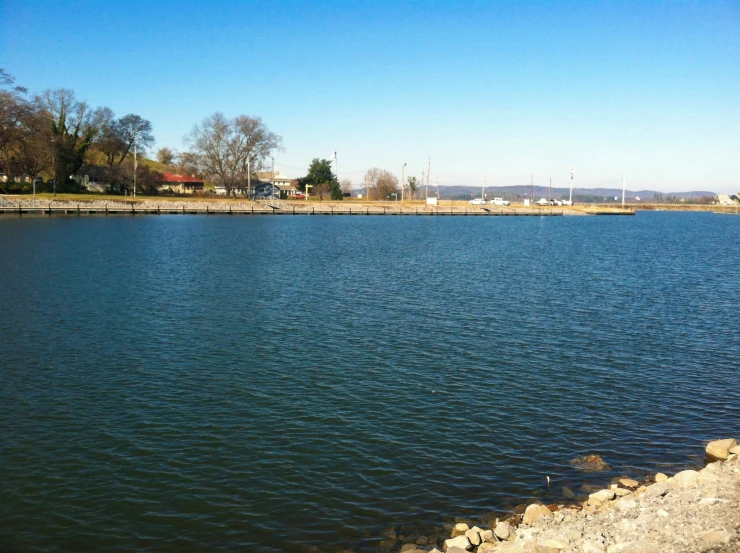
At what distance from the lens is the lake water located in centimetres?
1109

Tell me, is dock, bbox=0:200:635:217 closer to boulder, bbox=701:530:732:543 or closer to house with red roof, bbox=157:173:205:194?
house with red roof, bbox=157:173:205:194

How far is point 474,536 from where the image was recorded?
9570mm

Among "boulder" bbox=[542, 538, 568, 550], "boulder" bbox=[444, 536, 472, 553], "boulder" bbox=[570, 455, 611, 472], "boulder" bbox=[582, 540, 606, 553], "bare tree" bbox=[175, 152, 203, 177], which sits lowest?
"boulder" bbox=[570, 455, 611, 472]

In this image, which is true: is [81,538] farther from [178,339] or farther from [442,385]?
[178,339]

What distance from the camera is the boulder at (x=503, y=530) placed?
31.4 ft

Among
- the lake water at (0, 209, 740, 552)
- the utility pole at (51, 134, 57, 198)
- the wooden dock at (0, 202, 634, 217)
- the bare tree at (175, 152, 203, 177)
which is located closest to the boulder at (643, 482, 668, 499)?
the lake water at (0, 209, 740, 552)

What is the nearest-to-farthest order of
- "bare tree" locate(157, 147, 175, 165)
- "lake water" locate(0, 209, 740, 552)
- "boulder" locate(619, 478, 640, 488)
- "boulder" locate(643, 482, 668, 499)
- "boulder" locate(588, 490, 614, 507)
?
"boulder" locate(643, 482, 668, 499), "boulder" locate(588, 490, 614, 507), "lake water" locate(0, 209, 740, 552), "boulder" locate(619, 478, 640, 488), "bare tree" locate(157, 147, 175, 165)

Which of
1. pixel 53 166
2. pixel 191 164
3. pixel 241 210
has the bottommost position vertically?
pixel 241 210

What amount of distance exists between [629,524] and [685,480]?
238 cm

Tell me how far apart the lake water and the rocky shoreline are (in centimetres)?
98

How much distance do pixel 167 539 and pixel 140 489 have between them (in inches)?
74.5

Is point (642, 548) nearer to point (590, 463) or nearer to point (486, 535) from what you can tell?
point (486, 535)

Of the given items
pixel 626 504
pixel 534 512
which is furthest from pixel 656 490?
pixel 534 512

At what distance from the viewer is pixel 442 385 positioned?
58.1ft
